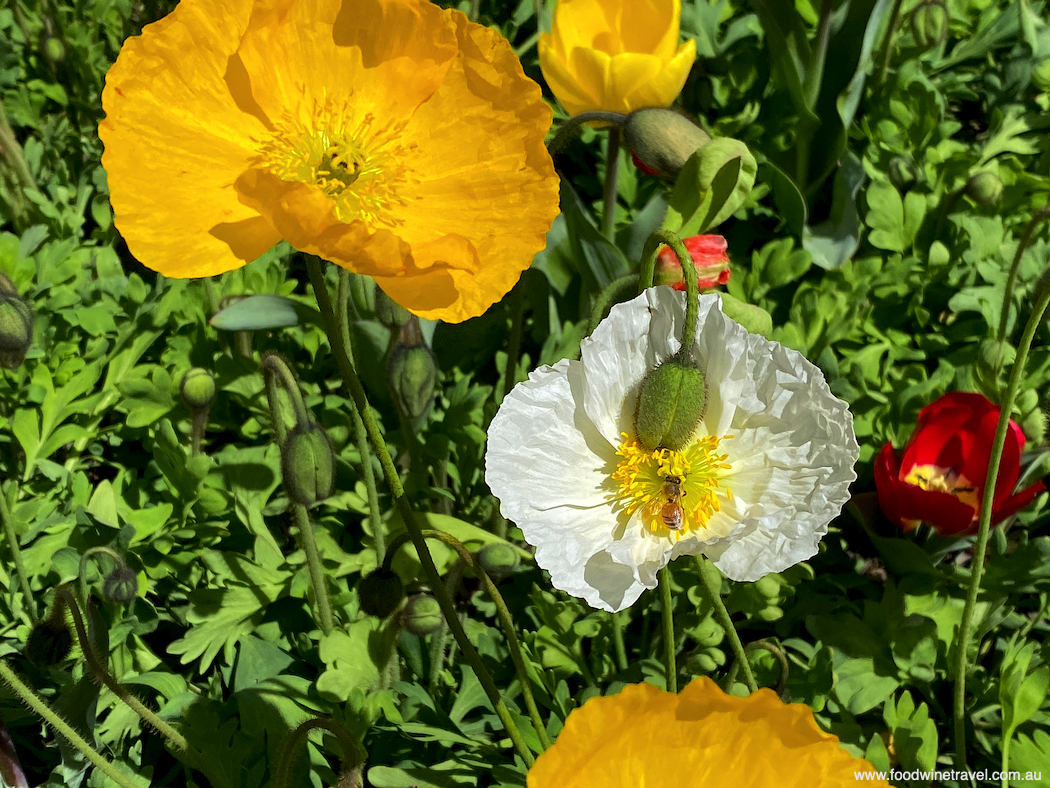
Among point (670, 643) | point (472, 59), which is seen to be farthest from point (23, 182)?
point (670, 643)

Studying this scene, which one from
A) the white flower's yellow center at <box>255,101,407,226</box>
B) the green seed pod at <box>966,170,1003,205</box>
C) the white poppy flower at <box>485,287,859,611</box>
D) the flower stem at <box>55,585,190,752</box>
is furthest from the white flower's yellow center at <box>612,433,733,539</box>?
the green seed pod at <box>966,170,1003,205</box>

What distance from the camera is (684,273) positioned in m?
1.01

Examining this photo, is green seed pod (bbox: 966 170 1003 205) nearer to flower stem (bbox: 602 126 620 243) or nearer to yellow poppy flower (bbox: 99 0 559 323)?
flower stem (bbox: 602 126 620 243)

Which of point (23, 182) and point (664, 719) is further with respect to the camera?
point (23, 182)

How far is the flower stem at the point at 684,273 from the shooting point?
3.08 feet

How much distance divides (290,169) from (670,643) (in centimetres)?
79

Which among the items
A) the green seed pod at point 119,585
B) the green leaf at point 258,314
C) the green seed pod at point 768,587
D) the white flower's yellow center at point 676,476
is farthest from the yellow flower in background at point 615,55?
the green seed pod at point 119,585

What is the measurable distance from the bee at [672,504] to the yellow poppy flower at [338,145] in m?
0.31

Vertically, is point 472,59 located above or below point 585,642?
above

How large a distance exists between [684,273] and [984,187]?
1.25m

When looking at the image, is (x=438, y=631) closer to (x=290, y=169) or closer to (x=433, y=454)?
(x=433, y=454)

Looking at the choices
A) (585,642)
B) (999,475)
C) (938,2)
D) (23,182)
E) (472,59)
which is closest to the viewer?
(472,59)

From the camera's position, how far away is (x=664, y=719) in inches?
34.2

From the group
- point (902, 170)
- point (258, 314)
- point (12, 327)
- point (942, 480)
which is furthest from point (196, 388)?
point (902, 170)
